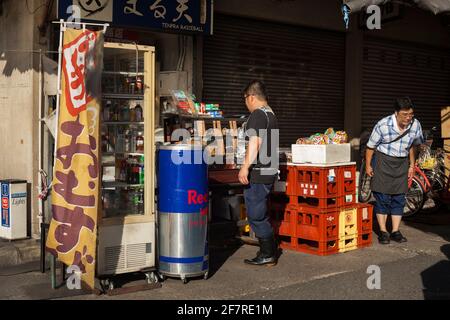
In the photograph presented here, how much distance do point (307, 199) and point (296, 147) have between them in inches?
28.4

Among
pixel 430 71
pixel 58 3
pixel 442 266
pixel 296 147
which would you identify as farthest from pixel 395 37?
pixel 58 3

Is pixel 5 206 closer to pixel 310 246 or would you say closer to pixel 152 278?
pixel 152 278

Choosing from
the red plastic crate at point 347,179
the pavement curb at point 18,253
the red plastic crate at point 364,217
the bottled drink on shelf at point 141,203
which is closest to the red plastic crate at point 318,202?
the red plastic crate at point 347,179

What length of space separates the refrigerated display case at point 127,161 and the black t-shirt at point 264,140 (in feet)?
3.66

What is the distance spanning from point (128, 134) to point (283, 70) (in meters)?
4.77

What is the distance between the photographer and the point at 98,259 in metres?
5.44

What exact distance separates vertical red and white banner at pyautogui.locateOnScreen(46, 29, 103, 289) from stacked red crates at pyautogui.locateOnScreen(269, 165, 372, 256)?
2861mm

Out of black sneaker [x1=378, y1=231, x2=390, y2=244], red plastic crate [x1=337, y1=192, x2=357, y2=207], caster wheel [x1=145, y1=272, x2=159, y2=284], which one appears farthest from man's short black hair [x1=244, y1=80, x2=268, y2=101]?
black sneaker [x1=378, y1=231, x2=390, y2=244]

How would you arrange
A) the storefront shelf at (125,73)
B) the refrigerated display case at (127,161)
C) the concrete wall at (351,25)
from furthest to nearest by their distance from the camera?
Result: the concrete wall at (351,25) → the storefront shelf at (125,73) → the refrigerated display case at (127,161)

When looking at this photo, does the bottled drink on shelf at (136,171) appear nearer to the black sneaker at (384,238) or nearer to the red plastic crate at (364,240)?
the red plastic crate at (364,240)

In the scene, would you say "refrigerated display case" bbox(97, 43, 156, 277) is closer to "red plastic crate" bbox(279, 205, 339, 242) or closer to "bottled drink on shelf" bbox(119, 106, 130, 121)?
"bottled drink on shelf" bbox(119, 106, 130, 121)

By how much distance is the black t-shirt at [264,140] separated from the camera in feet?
20.1

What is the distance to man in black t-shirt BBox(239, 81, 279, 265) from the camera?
20.0 ft
